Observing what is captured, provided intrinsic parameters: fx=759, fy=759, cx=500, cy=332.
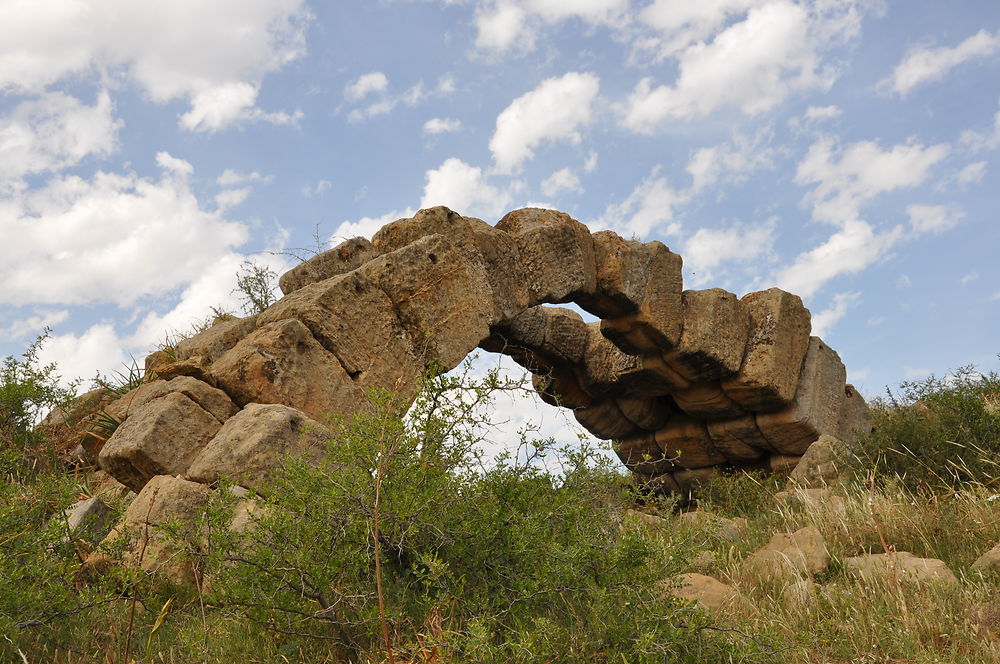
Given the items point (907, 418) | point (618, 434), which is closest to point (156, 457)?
point (907, 418)

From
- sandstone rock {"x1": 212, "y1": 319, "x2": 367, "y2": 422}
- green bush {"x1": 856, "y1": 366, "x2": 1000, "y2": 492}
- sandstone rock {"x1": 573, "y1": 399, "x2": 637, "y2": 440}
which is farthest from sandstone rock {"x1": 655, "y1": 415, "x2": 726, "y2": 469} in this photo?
sandstone rock {"x1": 212, "y1": 319, "x2": 367, "y2": 422}

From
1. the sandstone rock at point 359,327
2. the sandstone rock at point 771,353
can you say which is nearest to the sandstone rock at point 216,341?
the sandstone rock at point 359,327

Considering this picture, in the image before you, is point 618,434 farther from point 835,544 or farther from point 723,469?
point 835,544

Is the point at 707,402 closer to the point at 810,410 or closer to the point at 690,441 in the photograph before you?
the point at 690,441

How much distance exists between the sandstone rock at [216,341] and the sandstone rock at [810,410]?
8609 mm

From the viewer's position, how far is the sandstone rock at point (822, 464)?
9.37 m

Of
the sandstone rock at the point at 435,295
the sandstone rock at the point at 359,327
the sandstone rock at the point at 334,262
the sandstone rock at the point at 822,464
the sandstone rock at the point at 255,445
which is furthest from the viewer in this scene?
the sandstone rock at the point at 822,464

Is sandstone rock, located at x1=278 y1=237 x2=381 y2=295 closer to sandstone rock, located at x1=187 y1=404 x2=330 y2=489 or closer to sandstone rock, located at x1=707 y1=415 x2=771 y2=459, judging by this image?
sandstone rock, located at x1=187 y1=404 x2=330 y2=489

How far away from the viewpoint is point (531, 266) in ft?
29.8

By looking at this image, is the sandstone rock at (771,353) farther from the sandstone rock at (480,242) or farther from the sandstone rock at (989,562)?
the sandstone rock at (989,562)

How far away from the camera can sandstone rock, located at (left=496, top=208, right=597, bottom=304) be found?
911 centimetres

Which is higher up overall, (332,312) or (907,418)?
(907,418)

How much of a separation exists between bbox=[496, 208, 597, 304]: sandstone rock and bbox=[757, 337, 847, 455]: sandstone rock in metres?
4.96

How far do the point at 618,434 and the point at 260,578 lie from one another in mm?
11677
